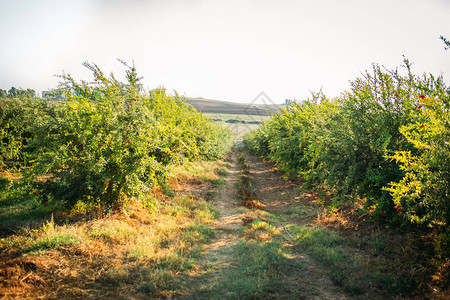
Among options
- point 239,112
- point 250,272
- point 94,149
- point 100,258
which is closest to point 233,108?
point 239,112

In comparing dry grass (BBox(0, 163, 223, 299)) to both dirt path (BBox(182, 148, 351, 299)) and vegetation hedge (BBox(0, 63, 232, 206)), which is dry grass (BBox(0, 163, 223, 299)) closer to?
dirt path (BBox(182, 148, 351, 299))

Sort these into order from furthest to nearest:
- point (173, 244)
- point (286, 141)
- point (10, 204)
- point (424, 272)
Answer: point (286, 141) < point (10, 204) < point (173, 244) < point (424, 272)

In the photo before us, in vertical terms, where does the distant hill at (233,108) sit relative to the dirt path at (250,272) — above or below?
above

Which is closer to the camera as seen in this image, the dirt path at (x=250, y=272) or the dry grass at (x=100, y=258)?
the dry grass at (x=100, y=258)

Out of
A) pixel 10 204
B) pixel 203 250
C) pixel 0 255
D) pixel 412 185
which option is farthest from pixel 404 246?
pixel 10 204

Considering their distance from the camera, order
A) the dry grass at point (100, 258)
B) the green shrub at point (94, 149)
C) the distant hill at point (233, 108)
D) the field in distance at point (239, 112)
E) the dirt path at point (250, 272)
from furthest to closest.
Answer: the distant hill at point (233, 108) < the field in distance at point (239, 112) < the green shrub at point (94, 149) < the dirt path at point (250, 272) < the dry grass at point (100, 258)

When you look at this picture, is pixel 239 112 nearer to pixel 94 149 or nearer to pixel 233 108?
pixel 233 108

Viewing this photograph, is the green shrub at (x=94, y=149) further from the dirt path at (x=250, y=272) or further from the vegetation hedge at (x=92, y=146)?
the dirt path at (x=250, y=272)

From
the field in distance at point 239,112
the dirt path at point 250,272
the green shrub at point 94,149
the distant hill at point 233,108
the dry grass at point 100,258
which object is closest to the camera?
the dry grass at point 100,258

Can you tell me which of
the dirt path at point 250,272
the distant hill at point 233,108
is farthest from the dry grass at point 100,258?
the distant hill at point 233,108

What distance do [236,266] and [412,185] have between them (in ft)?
11.3

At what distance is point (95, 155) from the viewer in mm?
4871

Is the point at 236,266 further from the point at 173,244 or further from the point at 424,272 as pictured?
the point at 424,272

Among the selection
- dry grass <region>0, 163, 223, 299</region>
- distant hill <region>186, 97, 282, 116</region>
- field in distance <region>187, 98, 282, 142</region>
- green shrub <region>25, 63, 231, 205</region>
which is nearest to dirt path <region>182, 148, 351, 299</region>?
dry grass <region>0, 163, 223, 299</region>
